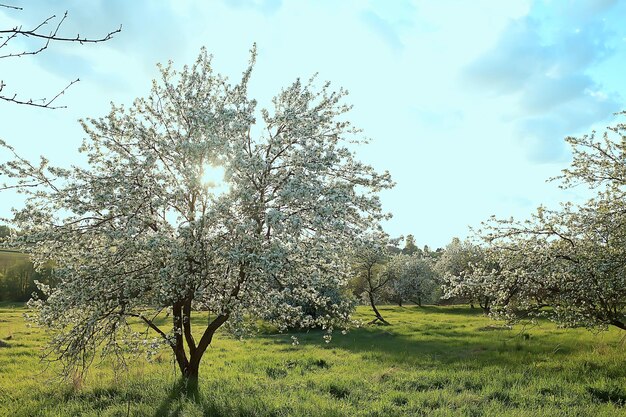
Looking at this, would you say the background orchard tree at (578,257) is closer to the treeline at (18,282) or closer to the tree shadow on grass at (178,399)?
the tree shadow on grass at (178,399)

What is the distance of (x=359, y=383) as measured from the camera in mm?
17344

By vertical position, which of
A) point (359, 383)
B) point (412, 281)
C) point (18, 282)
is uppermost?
point (412, 281)

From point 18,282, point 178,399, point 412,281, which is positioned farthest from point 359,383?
point 18,282

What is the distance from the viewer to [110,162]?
1435 centimetres

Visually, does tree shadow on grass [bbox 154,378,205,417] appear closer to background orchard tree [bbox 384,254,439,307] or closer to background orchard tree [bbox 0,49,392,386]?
background orchard tree [bbox 0,49,392,386]

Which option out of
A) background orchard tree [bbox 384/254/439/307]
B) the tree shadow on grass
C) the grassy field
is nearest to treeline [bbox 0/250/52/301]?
background orchard tree [bbox 384/254/439/307]

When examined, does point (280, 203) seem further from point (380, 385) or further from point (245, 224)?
point (380, 385)

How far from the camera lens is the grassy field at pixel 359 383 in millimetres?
13410

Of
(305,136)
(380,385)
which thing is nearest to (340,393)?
(380,385)

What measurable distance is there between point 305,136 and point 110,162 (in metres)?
6.37

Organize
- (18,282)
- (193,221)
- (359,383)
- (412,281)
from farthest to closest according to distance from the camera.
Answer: (18,282)
(412,281)
(359,383)
(193,221)

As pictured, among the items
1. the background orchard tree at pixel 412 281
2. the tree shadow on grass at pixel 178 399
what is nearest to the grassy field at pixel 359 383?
the tree shadow on grass at pixel 178 399

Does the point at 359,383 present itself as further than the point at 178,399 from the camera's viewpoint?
Yes

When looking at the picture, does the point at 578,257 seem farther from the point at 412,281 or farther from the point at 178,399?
the point at 412,281
